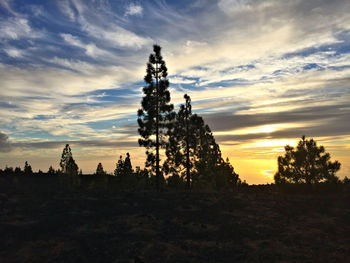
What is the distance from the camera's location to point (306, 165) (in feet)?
109

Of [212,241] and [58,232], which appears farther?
[58,232]

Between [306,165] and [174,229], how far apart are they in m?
22.7

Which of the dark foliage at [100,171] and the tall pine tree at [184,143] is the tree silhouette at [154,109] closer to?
the tall pine tree at [184,143]

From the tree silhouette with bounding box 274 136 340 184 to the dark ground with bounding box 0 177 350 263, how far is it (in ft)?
18.6

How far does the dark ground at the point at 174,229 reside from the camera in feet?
44.9

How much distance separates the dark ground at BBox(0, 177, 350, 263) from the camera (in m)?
13.7

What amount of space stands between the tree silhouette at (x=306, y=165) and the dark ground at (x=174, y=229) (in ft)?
18.6

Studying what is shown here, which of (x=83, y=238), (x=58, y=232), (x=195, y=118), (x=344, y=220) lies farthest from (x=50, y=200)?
(x=344, y=220)

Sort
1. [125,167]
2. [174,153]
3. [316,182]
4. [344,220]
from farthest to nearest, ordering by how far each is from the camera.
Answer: [125,167]
[174,153]
[316,182]
[344,220]

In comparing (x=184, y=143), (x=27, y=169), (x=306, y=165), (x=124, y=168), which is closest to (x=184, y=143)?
(x=184, y=143)

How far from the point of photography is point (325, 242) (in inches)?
613

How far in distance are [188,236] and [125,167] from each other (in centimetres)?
5017

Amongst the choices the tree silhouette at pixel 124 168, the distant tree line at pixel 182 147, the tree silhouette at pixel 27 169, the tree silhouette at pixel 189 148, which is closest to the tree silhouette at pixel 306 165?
the distant tree line at pixel 182 147

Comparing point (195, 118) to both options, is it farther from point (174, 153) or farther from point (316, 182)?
point (316, 182)
